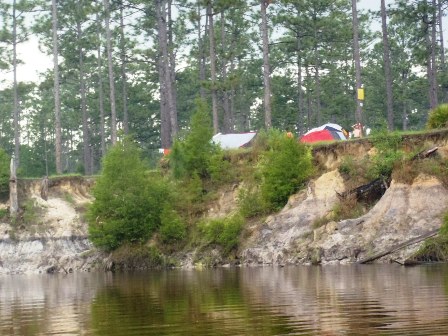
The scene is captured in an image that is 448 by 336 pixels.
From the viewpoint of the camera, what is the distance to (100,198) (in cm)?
4603

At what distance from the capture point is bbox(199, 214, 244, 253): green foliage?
42562 millimetres

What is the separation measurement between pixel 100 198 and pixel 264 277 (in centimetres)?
1715

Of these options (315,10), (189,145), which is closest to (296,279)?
(189,145)

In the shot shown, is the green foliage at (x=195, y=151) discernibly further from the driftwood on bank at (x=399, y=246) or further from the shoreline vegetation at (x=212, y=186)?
the driftwood on bank at (x=399, y=246)

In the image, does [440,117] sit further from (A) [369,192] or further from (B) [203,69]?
(B) [203,69]

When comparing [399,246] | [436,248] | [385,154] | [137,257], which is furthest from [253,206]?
[436,248]

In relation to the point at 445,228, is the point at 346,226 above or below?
above

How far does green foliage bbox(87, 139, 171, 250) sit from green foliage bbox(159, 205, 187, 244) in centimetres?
65

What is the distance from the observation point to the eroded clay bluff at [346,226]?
122 feet

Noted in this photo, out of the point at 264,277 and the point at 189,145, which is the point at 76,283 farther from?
the point at 189,145

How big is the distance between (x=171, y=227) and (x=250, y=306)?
25.2 m

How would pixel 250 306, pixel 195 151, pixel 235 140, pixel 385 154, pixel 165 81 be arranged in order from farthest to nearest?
1. pixel 165 81
2. pixel 235 140
3. pixel 195 151
4. pixel 385 154
5. pixel 250 306

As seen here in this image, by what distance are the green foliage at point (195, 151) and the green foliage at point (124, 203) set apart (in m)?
1.83

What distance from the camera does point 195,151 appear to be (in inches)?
1892
